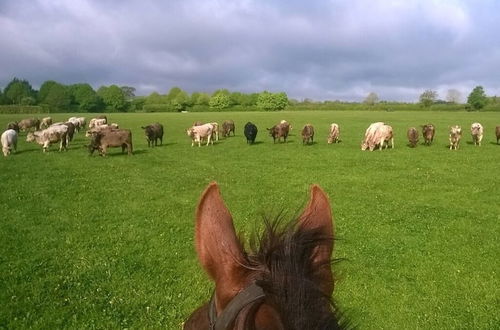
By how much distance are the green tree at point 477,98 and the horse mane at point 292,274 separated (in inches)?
4776

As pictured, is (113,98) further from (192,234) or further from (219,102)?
(192,234)

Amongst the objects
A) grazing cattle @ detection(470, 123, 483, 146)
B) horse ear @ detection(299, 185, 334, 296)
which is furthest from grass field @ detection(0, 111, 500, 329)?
grazing cattle @ detection(470, 123, 483, 146)

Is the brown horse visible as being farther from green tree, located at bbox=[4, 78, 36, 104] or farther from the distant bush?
green tree, located at bbox=[4, 78, 36, 104]

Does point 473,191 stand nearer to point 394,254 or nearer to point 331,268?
point 394,254

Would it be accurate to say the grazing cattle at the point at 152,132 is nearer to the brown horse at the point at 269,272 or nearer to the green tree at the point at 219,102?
the brown horse at the point at 269,272

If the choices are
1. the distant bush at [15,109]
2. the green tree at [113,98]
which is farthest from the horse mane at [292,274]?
the green tree at [113,98]

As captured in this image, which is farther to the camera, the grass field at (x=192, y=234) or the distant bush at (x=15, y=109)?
the distant bush at (x=15, y=109)

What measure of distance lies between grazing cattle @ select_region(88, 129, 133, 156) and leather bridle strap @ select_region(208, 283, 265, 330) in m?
24.1

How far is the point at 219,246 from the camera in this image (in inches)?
63.6

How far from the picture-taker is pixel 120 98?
13938 centimetres

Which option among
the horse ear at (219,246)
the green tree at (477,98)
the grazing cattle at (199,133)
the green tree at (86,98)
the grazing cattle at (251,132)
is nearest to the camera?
the horse ear at (219,246)

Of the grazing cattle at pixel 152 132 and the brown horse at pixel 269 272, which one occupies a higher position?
the brown horse at pixel 269 272

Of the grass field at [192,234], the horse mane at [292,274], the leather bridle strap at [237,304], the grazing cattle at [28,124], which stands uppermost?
the horse mane at [292,274]

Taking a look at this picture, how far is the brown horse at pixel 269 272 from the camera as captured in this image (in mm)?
1282
